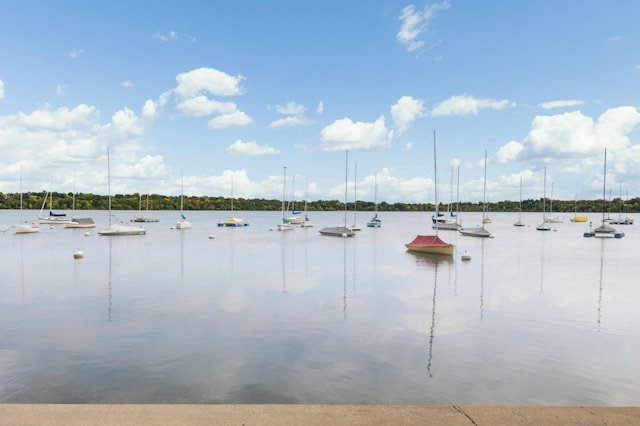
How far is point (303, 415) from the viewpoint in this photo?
6652 mm

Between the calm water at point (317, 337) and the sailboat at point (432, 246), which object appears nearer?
the calm water at point (317, 337)

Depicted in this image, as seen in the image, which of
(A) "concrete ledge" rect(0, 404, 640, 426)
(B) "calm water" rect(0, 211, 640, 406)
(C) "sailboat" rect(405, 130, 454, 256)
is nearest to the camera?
(A) "concrete ledge" rect(0, 404, 640, 426)

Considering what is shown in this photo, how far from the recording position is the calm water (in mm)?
11797

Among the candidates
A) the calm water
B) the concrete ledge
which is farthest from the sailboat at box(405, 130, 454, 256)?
the concrete ledge

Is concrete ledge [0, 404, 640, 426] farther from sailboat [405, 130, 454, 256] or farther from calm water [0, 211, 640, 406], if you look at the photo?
sailboat [405, 130, 454, 256]

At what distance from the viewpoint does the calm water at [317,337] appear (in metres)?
11.8

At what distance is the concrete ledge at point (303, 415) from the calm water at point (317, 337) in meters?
4.41

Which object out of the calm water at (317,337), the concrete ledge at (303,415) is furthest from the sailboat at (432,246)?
the concrete ledge at (303,415)

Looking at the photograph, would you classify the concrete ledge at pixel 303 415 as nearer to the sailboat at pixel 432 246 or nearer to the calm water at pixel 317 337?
the calm water at pixel 317 337

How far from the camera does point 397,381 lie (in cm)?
1241

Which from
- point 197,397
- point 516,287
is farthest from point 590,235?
point 197,397

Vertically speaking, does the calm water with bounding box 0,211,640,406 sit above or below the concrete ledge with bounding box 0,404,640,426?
below

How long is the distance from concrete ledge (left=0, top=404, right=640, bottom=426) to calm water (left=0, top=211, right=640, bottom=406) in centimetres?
441

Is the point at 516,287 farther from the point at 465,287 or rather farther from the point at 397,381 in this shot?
the point at 397,381
